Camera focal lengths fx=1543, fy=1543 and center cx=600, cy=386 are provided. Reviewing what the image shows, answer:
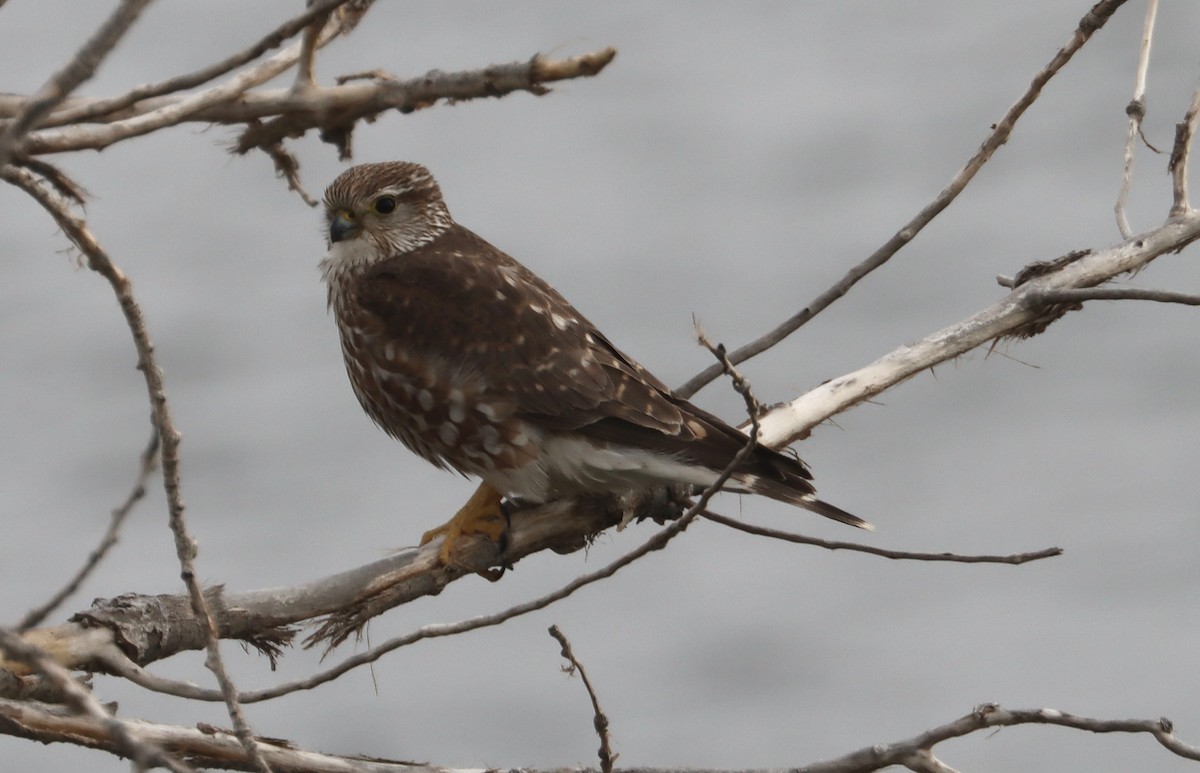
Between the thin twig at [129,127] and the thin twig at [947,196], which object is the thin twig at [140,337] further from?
the thin twig at [947,196]

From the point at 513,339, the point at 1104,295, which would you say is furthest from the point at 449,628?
the point at 1104,295

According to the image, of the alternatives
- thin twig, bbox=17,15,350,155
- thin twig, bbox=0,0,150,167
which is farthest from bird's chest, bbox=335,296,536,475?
thin twig, bbox=0,0,150,167

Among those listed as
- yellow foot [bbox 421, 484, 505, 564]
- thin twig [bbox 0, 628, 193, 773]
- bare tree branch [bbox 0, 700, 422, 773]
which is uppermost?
yellow foot [bbox 421, 484, 505, 564]

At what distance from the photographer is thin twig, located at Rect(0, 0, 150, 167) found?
1702 millimetres

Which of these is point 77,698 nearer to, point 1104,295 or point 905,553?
point 905,553

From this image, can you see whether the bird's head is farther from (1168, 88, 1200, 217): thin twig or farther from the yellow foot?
(1168, 88, 1200, 217): thin twig

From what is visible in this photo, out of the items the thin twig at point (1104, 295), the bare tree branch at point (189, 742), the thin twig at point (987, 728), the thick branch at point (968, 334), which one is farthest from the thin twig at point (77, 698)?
the thin twig at point (1104, 295)

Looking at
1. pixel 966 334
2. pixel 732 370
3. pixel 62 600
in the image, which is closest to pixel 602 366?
pixel 966 334

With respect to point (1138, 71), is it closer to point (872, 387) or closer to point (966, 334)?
point (966, 334)

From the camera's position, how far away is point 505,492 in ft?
13.6

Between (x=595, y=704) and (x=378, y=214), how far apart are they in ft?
7.29

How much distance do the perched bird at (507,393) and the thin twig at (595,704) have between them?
893 millimetres

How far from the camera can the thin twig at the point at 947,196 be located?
3.88 metres

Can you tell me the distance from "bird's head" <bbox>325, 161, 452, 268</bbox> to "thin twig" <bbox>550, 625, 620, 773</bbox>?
2.04 metres
